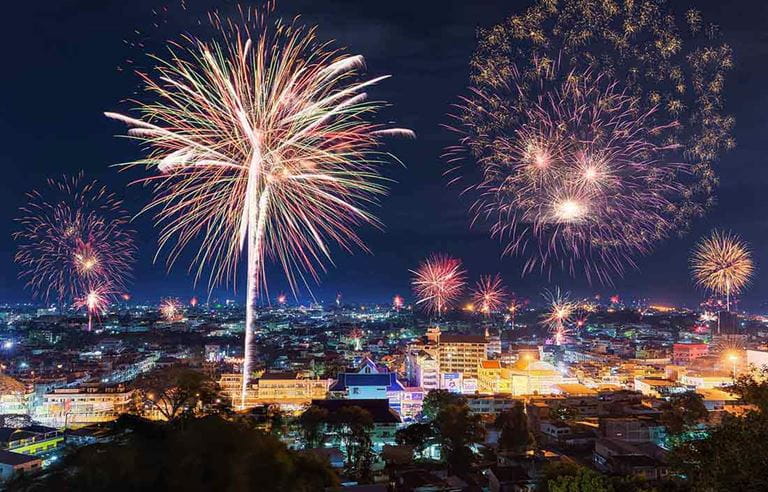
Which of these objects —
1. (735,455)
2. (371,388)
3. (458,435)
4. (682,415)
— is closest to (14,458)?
(458,435)

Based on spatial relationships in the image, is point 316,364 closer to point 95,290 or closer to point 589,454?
point 95,290

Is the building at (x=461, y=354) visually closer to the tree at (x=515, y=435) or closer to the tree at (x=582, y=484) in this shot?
the tree at (x=515, y=435)

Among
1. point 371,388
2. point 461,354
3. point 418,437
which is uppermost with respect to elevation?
point 461,354

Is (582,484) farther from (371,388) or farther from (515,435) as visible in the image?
(371,388)

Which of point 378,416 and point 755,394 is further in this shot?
point 378,416

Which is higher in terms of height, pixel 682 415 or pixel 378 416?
pixel 682 415

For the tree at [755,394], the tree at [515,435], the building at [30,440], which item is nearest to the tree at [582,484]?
the tree at [755,394]
